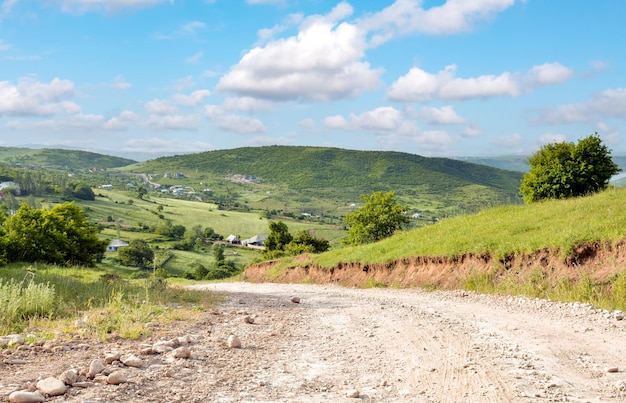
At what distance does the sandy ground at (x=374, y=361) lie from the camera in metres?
6.45

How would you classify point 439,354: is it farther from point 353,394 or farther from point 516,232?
point 516,232

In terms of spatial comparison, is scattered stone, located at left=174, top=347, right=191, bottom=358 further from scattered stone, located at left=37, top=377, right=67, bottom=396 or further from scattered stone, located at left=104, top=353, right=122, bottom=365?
scattered stone, located at left=37, top=377, right=67, bottom=396

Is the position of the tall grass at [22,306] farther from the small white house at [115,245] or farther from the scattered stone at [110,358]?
the small white house at [115,245]

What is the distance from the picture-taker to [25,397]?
5.52 metres

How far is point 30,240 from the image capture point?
40969 millimetres

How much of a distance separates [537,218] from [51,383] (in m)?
20.5

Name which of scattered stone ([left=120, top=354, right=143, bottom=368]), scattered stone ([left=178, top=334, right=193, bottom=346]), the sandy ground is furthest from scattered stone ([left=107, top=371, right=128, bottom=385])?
scattered stone ([left=178, top=334, right=193, bottom=346])

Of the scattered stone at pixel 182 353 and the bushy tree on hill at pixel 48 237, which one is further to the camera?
the bushy tree on hill at pixel 48 237

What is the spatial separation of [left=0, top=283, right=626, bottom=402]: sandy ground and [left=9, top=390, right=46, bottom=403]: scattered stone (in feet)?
0.56

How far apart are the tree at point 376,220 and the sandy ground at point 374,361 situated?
125 ft

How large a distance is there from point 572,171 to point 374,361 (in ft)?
83.1

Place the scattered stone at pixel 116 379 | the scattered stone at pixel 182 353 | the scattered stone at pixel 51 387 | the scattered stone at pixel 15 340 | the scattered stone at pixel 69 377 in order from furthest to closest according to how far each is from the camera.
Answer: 1. the scattered stone at pixel 15 340
2. the scattered stone at pixel 182 353
3. the scattered stone at pixel 116 379
4. the scattered stone at pixel 69 377
5. the scattered stone at pixel 51 387

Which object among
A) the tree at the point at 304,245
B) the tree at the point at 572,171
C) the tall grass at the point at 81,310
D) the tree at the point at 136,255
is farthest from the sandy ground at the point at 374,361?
the tree at the point at 136,255

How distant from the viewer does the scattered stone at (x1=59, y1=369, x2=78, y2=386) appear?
248 inches
